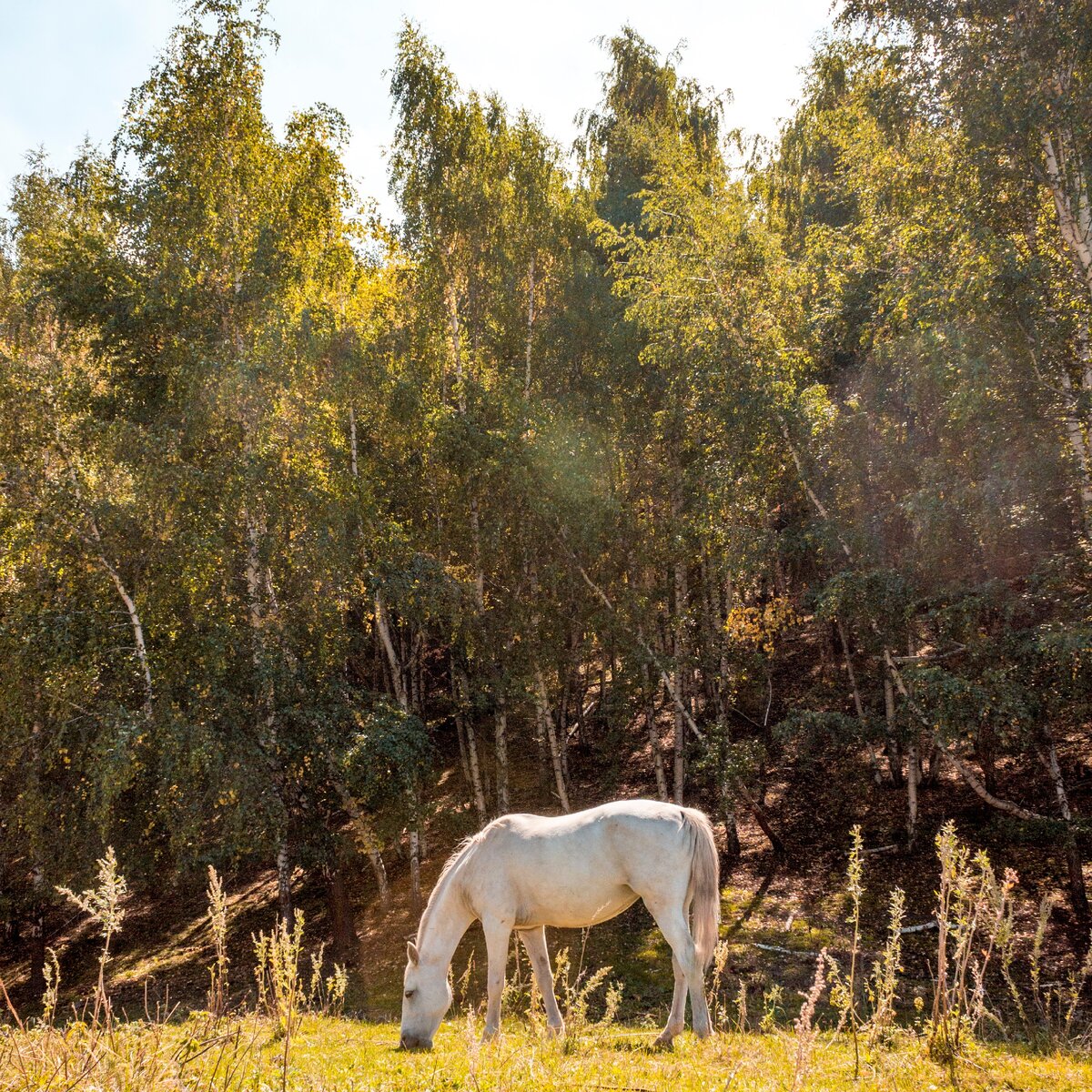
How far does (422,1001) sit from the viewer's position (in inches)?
276

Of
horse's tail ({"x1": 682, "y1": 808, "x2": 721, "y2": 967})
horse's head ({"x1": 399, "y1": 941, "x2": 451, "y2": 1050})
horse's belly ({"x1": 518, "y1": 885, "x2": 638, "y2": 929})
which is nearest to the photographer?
horse's head ({"x1": 399, "y1": 941, "x2": 451, "y2": 1050})

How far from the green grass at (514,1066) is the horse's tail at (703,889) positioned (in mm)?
793

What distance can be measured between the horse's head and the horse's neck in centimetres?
9

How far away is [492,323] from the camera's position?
60.1 feet

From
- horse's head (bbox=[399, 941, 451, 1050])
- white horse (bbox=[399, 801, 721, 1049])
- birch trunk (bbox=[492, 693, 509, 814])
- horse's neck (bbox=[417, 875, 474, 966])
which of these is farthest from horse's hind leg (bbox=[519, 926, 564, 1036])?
birch trunk (bbox=[492, 693, 509, 814])

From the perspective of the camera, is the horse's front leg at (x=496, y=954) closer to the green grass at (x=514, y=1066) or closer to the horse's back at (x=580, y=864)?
the horse's back at (x=580, y=864)

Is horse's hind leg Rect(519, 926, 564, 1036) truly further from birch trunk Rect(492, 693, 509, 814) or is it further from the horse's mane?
birch trunk Rect(492, 693, 509, 814)

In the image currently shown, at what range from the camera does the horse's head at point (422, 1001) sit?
6.90m

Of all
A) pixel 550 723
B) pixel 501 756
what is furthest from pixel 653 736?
pixel 501 756

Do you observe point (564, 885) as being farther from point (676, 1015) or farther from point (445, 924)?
point (676, 1015)

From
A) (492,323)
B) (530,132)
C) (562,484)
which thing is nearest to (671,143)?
(530,132)

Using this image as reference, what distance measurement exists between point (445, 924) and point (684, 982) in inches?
87.0

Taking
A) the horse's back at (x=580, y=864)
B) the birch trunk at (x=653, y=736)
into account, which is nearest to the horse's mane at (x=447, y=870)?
the horse's back at (x=580, y=864)

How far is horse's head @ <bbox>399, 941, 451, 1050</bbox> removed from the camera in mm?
6902
